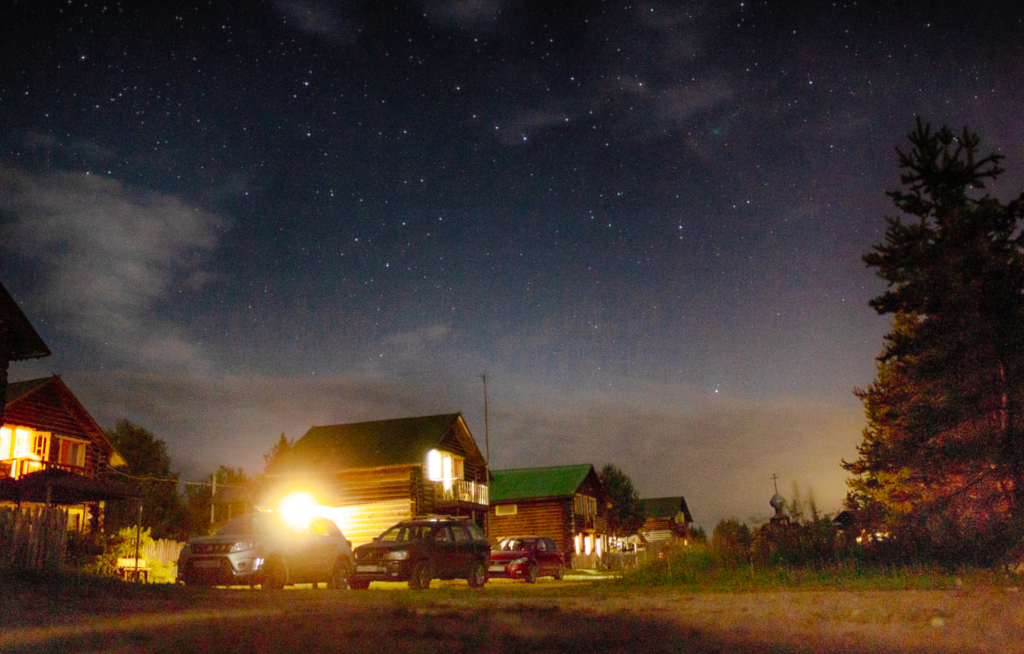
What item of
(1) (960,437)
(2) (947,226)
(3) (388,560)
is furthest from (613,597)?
(2) (947,226)

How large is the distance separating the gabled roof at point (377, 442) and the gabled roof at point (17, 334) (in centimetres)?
1941

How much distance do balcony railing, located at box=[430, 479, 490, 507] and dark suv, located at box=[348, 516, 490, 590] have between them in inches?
773

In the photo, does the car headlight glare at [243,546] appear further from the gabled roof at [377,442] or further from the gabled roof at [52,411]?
the gabled roof at [377,442]

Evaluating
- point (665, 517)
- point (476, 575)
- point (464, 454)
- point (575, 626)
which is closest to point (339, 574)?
point (476, 575)

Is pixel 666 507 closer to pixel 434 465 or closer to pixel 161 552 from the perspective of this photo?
pixel 434 465

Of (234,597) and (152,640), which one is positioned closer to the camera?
(152,640)

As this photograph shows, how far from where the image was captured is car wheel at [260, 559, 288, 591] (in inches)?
605

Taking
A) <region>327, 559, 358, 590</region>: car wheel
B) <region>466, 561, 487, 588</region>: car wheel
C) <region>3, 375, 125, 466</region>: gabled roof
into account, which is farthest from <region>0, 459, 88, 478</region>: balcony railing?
<region>466, 561, 487, 588</region>: car wheel

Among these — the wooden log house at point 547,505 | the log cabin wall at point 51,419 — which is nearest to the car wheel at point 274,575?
the log cabin wall at point 51,419

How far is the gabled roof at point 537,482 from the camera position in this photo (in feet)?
163

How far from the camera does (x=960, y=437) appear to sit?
871 inches

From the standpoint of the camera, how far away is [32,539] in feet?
43.5

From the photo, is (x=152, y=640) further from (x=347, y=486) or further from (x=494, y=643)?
(x=347, y=486)

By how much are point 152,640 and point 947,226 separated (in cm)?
2499
